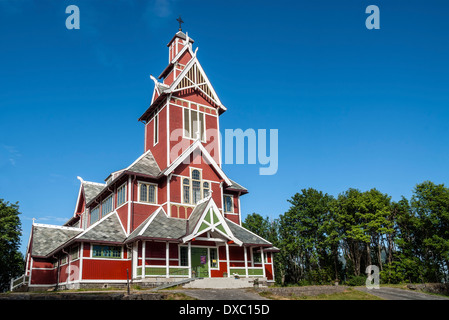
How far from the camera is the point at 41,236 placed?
116ft

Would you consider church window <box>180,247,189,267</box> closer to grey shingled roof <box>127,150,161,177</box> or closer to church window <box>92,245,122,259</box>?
church window <box>92,245,122,259</box>

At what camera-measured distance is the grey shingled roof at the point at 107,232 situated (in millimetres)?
26312

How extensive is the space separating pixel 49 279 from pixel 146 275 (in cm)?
1332

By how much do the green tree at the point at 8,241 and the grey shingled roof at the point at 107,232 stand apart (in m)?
20.2

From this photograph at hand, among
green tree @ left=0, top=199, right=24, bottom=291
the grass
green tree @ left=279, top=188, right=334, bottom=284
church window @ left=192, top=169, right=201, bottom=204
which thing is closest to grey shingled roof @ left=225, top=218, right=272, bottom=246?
church window @ left=192, top=169, right=201, bottom=204

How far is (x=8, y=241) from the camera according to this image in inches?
1762

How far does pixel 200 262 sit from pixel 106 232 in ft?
24.1

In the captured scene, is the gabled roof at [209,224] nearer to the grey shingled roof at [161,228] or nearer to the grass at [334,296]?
the grey shingled roof at [161,228]

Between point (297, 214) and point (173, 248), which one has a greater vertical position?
point (297, 214)

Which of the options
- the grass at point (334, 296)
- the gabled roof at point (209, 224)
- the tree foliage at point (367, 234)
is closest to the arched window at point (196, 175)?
the gabled roof at point (209, 224)

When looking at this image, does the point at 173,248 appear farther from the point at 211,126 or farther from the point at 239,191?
the point at 211,126
